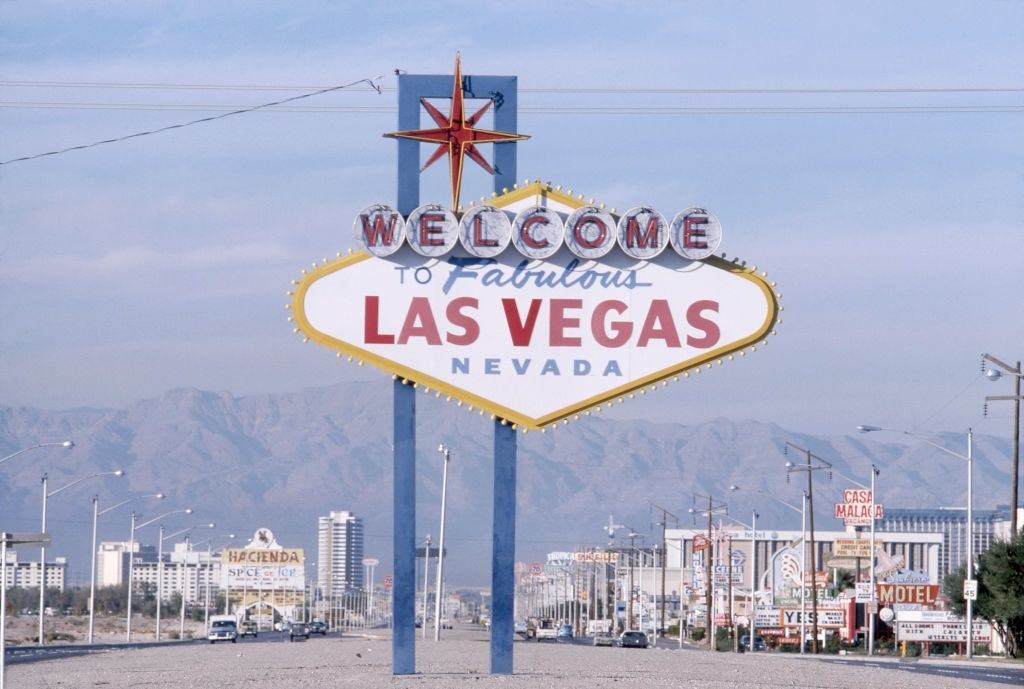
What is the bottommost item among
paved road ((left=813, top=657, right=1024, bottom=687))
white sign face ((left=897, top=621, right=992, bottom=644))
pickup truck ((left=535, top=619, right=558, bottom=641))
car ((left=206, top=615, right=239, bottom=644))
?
pickup truck ((left=535, top=619, right=558, bottom=641))

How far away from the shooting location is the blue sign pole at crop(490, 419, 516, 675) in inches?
1233

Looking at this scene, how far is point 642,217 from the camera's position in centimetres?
3162

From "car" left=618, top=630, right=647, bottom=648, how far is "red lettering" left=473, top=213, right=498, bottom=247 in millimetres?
49246

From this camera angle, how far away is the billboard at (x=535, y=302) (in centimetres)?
3144

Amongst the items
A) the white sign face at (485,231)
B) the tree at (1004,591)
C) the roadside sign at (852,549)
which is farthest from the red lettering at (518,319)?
the roadside sign at (852,549)

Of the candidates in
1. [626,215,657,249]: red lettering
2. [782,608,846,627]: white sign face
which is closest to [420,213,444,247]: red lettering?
[626,215,657,249]: red lettering

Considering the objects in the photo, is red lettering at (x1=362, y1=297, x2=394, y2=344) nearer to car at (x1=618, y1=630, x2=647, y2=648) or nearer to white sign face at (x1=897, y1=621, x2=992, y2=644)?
car at (x1=618, y1=630, x2=647, y2=648)

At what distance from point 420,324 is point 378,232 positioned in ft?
6.22

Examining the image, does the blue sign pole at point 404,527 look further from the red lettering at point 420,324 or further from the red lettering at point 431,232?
the red lettering at point 431,232

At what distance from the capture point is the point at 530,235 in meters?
31.5

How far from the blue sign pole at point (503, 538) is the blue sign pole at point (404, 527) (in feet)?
5.11

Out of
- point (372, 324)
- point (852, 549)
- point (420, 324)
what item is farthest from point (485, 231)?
point (852, 549)

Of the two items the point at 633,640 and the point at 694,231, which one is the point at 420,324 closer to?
the point at 694,231

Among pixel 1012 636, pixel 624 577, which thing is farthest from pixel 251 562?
pixel 1012 636
